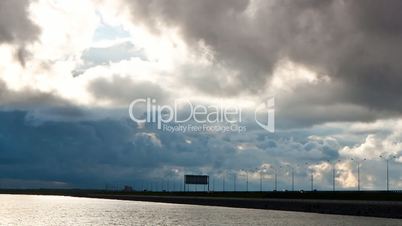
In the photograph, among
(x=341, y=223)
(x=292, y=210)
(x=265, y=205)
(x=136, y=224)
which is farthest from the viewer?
(x=265, y=205)

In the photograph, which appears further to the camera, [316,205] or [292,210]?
[292,210]

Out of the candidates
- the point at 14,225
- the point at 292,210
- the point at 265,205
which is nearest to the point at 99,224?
the point at 14,225

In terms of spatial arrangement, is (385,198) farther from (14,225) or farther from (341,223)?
(14,225)

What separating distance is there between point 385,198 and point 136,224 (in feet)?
298

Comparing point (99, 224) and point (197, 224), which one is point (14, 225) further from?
point (197, 224)

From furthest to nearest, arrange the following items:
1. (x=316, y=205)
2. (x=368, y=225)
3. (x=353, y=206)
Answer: (x=316, y=205), (x=353, y=206), (x=368, y=225)

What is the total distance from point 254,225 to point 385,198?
80731 millimetres

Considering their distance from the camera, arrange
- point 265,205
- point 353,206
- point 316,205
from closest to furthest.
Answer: point 353,206
point 316,205
point 265,205

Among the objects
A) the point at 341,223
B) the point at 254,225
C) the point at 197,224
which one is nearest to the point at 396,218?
the point at 341,223

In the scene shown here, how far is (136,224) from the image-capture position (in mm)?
115188

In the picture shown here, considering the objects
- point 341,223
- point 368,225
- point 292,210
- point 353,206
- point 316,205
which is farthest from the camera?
point 292,210

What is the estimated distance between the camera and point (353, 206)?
138 meters

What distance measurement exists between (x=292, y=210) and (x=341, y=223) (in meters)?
61.9

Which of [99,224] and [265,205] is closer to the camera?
[99,224]
